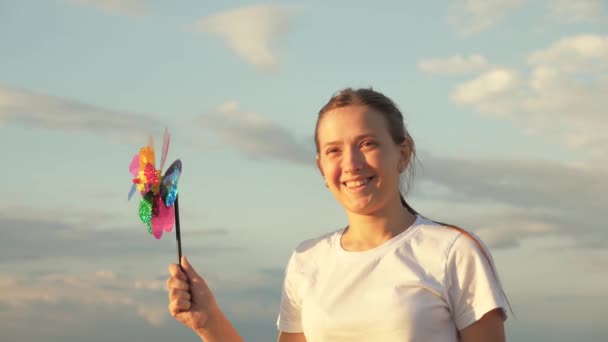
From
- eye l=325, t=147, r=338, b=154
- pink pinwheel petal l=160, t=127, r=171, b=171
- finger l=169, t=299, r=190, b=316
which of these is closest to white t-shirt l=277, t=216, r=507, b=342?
eye l=325, t=147, r=338, b=154

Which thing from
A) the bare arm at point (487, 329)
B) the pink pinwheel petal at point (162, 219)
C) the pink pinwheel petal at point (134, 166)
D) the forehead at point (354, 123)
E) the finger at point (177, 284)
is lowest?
the bare arm at point (487, 329)

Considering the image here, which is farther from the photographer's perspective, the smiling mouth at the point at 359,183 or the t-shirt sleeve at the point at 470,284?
the smiling mouth at the point at 359,183

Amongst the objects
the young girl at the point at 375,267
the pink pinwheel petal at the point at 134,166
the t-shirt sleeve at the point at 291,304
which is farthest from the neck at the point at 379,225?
the pink pinwheel petal at the point at 134,166

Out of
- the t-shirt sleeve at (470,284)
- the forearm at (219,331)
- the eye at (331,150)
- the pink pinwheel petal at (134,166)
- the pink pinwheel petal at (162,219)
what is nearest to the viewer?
the t-shirt sleeve at (470,284)

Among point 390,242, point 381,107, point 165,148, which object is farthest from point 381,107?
point 165,148

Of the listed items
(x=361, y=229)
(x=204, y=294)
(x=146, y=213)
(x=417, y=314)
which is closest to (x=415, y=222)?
(x=361, y=229)

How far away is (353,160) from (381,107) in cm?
36

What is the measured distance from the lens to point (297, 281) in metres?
4.34

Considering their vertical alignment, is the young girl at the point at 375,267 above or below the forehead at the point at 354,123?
below

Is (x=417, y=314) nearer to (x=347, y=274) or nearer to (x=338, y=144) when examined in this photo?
(x=347, y=274)

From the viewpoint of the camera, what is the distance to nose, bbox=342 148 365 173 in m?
3.92

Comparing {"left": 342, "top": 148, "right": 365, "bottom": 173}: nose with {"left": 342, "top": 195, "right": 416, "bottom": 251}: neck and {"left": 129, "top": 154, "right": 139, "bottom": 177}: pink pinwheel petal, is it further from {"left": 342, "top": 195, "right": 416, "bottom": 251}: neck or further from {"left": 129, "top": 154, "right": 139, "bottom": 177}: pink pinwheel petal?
{"left": 129, "top": 154, "right": 139, "bottom": 177}: pink pinwheel petal

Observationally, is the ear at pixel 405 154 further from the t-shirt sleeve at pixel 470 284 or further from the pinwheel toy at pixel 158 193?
the pinwheel toy at pixel 158 193

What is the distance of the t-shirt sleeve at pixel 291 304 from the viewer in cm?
440
